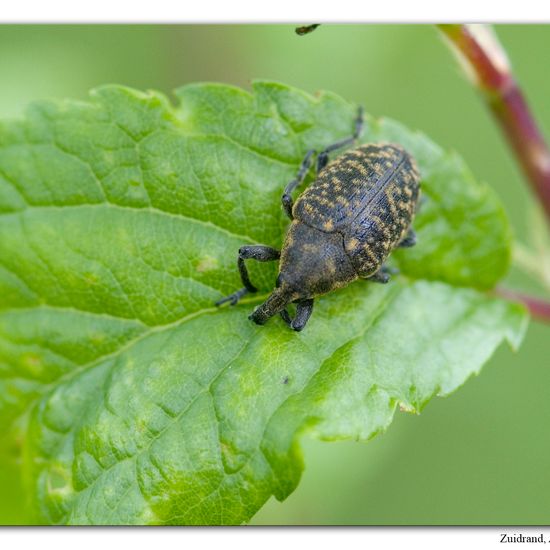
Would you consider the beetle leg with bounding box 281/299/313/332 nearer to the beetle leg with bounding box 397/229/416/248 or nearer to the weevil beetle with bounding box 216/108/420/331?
the weevil beetle with bounding box 216/108/420/331

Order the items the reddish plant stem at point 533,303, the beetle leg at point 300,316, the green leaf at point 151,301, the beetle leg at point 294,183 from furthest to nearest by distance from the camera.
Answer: the reddish plant stem at point 533,303, the beetle leg at point 294,183, the beetle leg at point 300,316, the green leaf at point 151,301

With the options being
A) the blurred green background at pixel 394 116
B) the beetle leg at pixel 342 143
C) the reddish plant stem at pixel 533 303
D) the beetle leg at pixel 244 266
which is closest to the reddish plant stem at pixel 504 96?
the reddish plant stem at pixel 533 303

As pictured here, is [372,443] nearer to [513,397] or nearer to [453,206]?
[513,397]

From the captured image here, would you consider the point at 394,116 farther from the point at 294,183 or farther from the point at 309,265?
the point at 309,265

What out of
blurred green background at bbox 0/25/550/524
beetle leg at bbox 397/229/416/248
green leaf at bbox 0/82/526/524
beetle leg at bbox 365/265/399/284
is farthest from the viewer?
blurred green background at bbox 0/25/550/524

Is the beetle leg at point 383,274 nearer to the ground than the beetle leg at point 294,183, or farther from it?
nearer to the ground

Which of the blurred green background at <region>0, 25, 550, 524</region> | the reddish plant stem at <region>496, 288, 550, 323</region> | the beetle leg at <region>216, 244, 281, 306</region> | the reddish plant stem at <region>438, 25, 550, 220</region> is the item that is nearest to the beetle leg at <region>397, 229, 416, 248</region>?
the reddish plant stem at <region>496, 288, 550, 323</region>

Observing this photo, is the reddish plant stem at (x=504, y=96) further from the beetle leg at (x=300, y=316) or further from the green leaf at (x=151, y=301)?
the beetle leg at (x=300, y=316)
